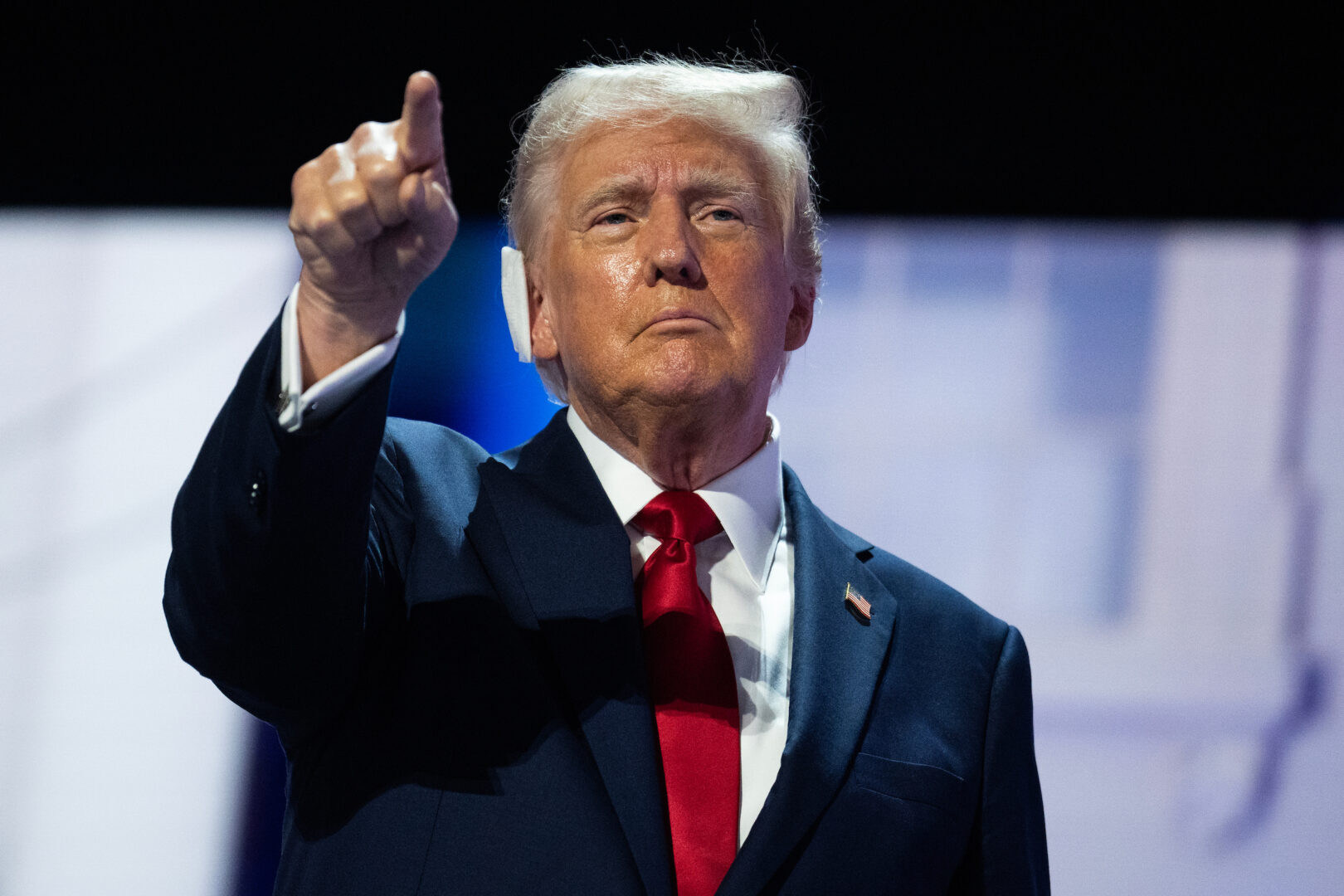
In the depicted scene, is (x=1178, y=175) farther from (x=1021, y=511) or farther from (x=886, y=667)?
(x=886, y=667)

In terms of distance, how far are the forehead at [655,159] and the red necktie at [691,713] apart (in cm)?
46

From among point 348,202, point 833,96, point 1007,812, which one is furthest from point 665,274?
point 833,96

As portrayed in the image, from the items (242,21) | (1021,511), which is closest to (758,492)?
(1021,511)

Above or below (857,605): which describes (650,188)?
above

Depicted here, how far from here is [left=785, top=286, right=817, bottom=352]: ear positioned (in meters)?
1.84

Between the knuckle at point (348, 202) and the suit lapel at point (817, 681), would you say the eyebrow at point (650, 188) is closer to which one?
the suit lapel at point (817, 681)

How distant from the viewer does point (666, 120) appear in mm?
1602

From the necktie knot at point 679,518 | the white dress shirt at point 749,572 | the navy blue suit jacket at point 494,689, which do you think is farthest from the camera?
the necktie knot at point 679,518

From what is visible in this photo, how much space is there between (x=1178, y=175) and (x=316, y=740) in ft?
7.03

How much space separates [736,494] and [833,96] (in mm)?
1333

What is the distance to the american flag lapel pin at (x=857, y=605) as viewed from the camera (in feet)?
4.93

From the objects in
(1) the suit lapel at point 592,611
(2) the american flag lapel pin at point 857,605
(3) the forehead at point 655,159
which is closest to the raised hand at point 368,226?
(1) the suit lapel at point 592,611

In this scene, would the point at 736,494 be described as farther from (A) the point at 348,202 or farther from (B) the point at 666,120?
(A) the point at 348,202

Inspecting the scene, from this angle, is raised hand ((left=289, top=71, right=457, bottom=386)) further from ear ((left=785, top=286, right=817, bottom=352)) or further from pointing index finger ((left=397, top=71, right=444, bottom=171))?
ear ((left=785, top=286, right=817, bottom=352))
